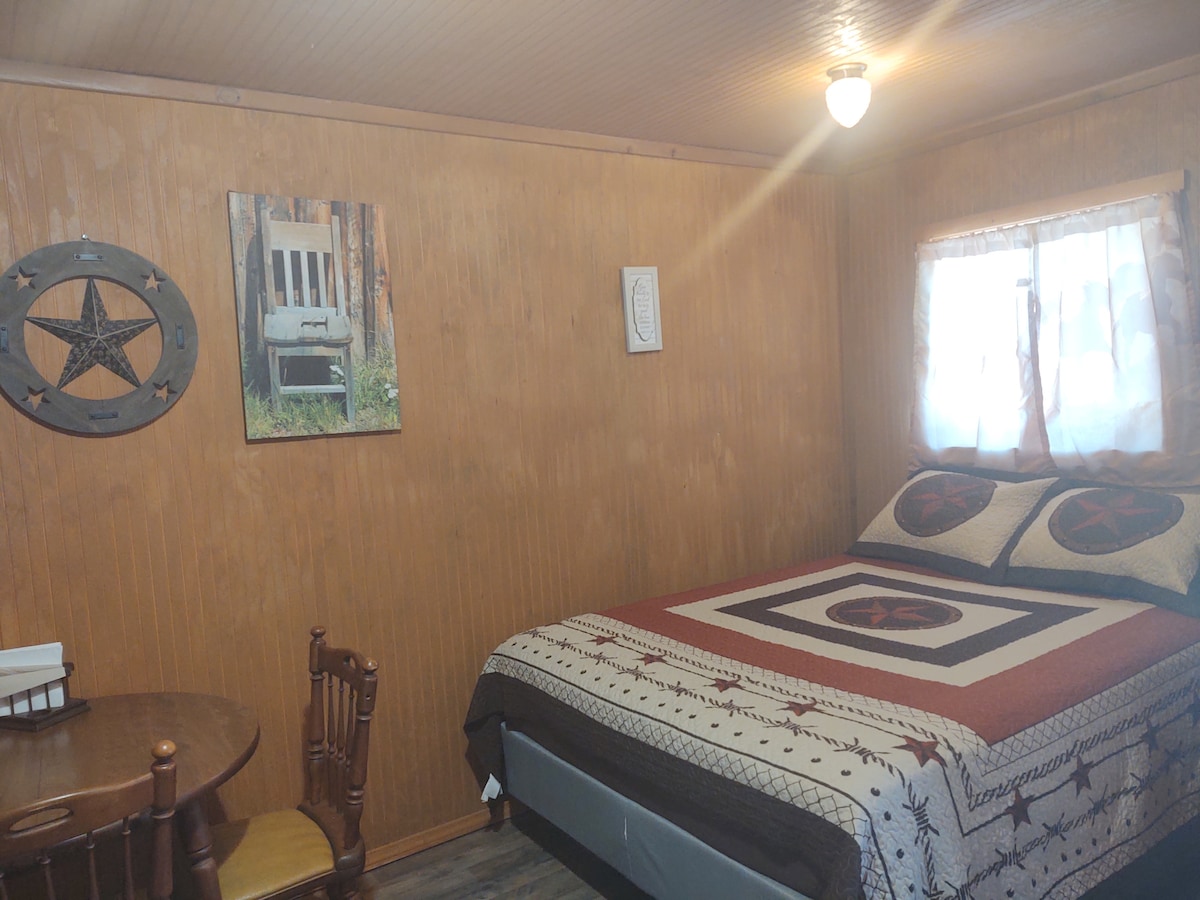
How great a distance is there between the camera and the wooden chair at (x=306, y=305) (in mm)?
2586

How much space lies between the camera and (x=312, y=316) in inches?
105

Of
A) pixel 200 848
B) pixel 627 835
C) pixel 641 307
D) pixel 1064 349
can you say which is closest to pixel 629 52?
pixel 641 307

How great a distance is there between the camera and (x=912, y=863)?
1.68 m

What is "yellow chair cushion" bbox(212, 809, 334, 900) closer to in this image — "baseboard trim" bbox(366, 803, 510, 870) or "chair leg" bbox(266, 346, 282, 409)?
"baseboard trim" bbox(366, 803, 510, 870)

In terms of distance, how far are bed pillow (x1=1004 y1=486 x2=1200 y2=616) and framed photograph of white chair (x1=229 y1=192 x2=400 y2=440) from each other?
7.35 ft

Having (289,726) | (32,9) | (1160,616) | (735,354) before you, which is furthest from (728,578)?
(32,9)

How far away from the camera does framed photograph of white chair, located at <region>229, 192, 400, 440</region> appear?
2.55 metres

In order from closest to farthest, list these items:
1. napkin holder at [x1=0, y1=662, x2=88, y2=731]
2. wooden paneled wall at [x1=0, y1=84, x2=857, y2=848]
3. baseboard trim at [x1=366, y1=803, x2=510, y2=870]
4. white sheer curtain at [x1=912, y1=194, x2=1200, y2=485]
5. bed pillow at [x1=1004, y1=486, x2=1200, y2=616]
Answer: 1. napkin holder at [x1=0, y1=662, x2=88, y2=731]
2. wooden paneled wall at [x1=0, y1=84, x2=857, y2=848]
3. bed pillow at [x1=1004, y1=486, x2=1200, y2=616]
4. baseboard trim at [x1=366, y1=803, x2=510, y2=870]
5. white sheer curtain at [x1=912, y1=194, x2=1200, y2=485]

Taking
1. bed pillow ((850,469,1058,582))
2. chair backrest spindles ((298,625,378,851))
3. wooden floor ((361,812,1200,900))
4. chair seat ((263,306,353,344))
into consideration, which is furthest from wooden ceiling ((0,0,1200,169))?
wooden floor ((361,812,1200,900))

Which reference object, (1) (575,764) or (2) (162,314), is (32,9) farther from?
(1) (575,764)

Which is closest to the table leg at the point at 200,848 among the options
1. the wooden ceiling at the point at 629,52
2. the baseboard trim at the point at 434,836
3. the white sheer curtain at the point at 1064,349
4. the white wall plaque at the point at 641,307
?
the baseboard trim at the point at 434,836

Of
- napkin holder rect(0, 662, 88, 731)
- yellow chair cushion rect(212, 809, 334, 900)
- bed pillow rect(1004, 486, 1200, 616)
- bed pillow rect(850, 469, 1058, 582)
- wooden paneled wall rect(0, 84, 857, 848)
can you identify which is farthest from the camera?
bed pillow rect(850, 469, 1058, 582)

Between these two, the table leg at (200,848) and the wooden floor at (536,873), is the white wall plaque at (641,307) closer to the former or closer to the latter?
the wooden floor at (536,873)

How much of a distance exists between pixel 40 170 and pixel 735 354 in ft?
8.36
